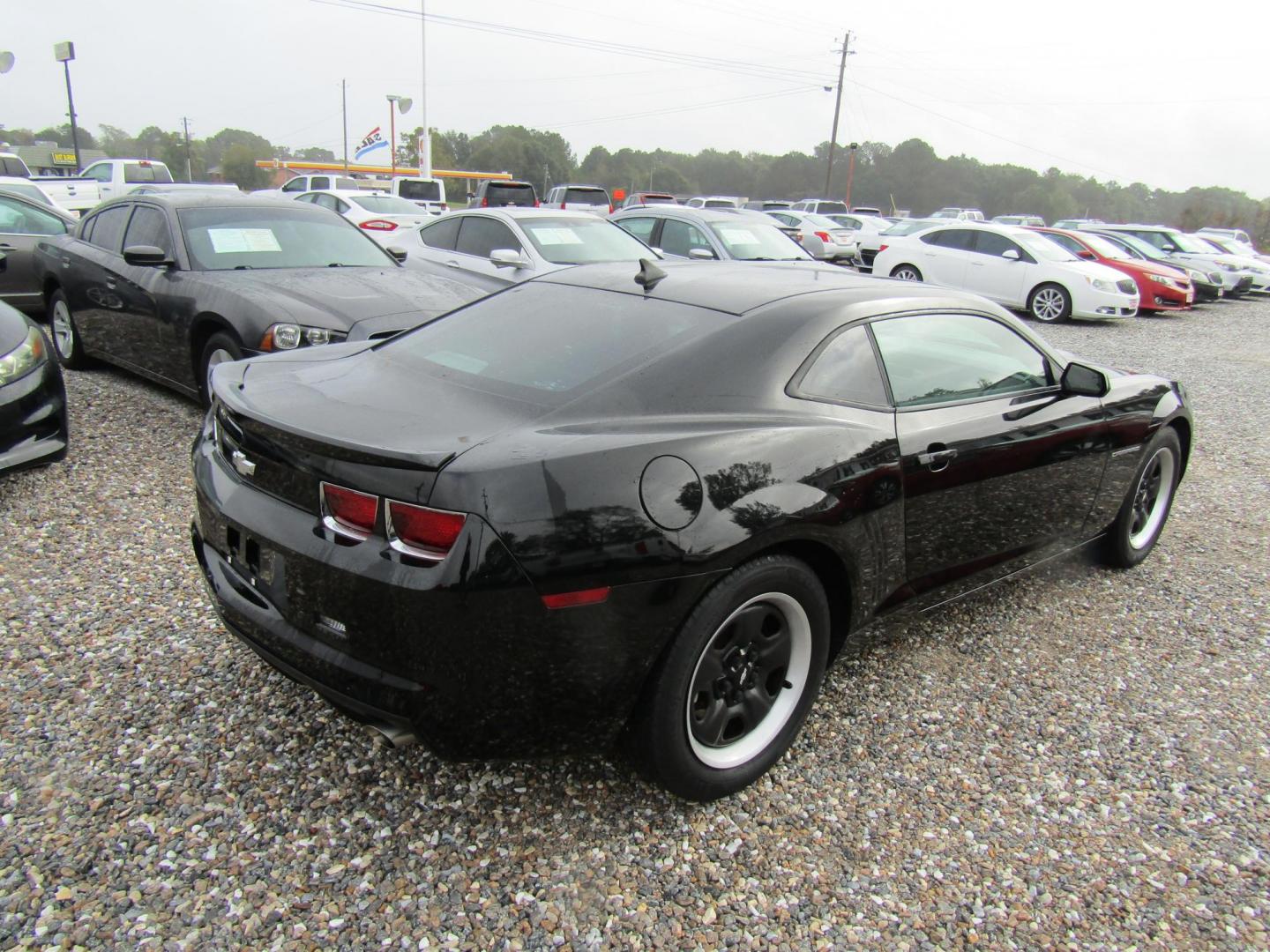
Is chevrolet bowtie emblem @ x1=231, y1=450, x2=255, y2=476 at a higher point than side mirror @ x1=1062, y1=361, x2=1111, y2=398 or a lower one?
lower

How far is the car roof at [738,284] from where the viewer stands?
9.52 feet

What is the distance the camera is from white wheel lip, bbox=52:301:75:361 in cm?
689

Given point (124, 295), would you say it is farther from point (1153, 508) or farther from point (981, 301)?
point (1153, 508)

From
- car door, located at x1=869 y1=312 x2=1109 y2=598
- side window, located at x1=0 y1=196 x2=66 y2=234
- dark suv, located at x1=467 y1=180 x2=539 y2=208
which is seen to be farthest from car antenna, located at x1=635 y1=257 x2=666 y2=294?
dark suv, located at x1=467 y1=180 x2=539 y2=208

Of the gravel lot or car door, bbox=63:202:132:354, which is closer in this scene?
the gravel lot

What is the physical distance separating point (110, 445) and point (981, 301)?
489cm

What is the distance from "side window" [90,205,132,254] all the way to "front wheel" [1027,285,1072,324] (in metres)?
13.2

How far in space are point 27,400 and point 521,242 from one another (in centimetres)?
514

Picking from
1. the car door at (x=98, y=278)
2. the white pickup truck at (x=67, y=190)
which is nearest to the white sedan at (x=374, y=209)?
the white pickup truck at (x=67, y=190)

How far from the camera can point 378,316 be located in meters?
5.22

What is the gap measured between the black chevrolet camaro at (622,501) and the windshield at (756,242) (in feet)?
25.9

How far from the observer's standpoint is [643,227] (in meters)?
12.1

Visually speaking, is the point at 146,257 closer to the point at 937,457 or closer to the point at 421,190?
the point at 937,457

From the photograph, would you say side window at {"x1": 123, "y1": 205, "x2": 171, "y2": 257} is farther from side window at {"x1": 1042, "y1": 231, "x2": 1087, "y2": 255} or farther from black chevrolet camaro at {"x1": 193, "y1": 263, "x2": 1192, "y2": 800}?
side window at {"x1": 1042, "y1": 231, "x2": 1087, "y2": 255}
